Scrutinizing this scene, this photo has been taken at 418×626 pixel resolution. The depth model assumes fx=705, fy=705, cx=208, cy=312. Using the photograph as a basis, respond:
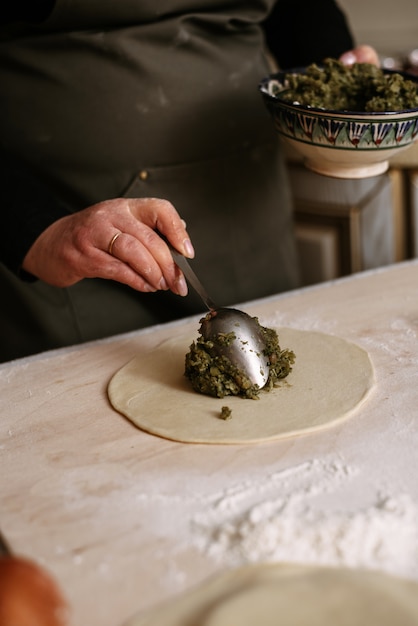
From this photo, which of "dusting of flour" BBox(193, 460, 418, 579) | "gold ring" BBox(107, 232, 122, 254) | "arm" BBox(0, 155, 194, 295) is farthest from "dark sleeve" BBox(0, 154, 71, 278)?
"dusting of flour" BBox(193, 460, 418, 579)

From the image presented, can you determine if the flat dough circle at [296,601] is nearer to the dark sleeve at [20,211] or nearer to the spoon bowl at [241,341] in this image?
the spoon bowl at [241,341]

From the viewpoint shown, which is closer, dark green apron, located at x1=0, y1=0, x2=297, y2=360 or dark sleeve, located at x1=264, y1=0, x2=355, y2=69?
dark green apron, located at x1=0, y1=0, x2=297, y2=360

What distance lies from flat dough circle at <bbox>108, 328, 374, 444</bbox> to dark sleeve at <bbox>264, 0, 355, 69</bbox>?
90 cm

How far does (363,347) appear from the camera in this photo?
4.10 feet

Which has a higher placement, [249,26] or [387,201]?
[249,26]

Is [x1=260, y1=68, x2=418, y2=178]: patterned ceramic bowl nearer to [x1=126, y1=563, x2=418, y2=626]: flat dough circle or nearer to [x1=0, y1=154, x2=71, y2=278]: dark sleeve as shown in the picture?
[x1=0, y1=154, x2=71, y2=278]: dark sleeve

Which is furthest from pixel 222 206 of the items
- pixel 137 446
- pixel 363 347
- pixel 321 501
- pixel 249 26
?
pixel 321 501

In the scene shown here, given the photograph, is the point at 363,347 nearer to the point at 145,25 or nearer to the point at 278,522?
the point at 278,522

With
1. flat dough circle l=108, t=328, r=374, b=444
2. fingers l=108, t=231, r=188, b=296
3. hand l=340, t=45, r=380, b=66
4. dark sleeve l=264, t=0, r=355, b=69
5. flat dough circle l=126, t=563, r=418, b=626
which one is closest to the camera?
flat dough circle l=126, t=563, r=418, b=626

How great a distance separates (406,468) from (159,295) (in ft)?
2.69

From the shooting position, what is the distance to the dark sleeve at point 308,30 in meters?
1.82

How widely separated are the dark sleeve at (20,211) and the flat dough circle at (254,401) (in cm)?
31

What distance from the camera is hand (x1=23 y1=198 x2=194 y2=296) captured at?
3.72 feet

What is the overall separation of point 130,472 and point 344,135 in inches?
26.3
